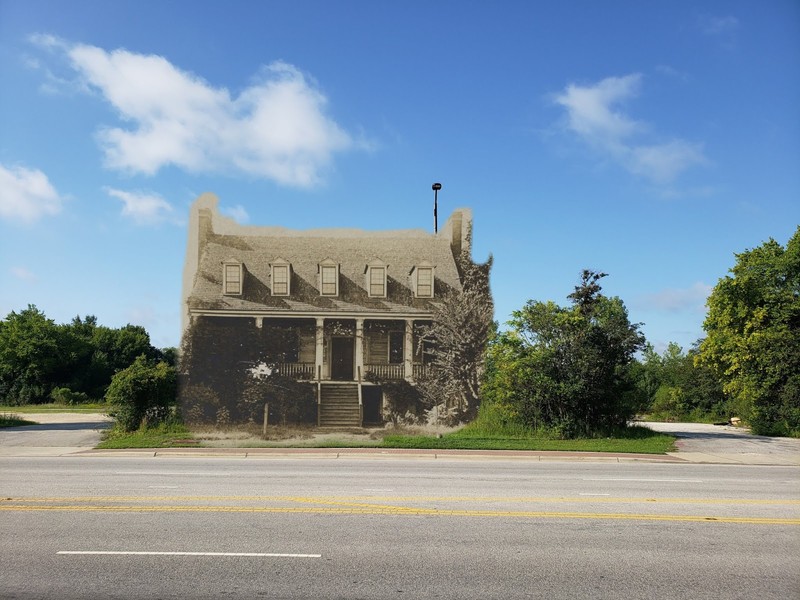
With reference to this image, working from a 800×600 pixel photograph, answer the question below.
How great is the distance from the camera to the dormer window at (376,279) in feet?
90.1

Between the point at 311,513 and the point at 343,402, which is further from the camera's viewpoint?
the point at 343,402

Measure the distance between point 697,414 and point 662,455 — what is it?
2974 cm

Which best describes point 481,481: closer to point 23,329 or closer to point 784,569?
point 784,569

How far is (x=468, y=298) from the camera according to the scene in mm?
27062

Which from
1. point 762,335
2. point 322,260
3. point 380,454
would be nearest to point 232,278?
point 322,260

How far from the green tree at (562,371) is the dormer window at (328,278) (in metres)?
7.00

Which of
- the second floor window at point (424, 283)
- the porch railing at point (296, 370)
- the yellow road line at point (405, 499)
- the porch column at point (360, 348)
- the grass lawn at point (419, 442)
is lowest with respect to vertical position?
the yellow road line at point (405, 499)

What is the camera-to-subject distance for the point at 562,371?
25.5 meters

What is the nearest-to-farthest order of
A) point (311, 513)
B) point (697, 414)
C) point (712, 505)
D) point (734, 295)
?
point (311, 513) < point (712, 505) < point (734, 295) < point (697, 414)

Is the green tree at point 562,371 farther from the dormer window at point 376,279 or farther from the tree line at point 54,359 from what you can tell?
the tree line at point 54,359

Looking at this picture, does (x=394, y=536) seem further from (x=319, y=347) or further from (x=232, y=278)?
(x=232, y=278)

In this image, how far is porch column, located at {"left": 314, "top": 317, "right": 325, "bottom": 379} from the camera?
2644 cm

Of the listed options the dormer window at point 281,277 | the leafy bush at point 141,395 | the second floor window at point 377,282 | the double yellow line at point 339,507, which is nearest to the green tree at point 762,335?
the second floor window at point 377,282

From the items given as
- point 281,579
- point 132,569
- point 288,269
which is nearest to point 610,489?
point 281,579
